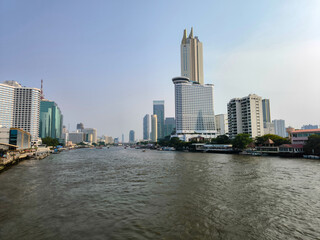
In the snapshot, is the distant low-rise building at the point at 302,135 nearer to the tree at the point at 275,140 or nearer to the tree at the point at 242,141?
the tree at the point at 275,140

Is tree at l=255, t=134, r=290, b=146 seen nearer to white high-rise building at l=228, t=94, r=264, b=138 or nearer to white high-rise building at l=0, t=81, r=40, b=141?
white high-rise building at l=228, t=94, r=264, b=138

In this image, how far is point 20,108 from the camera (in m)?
172

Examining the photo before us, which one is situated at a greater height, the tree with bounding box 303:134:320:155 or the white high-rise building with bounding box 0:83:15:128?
the white high-rise building with bounding box 0:83:15:128

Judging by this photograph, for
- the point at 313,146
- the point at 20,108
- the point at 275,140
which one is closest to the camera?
the point at 313,146

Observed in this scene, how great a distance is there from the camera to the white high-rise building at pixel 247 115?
12800cm

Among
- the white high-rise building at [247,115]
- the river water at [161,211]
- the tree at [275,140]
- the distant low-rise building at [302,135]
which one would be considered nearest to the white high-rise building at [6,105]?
the river water at [161,211]

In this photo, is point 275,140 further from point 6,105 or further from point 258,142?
point 6,105

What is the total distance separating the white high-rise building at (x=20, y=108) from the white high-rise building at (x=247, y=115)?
6430 inches

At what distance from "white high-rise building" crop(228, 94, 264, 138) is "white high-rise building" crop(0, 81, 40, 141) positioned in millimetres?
163334

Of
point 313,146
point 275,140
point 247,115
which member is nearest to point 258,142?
point 275,140

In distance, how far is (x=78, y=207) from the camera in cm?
1833

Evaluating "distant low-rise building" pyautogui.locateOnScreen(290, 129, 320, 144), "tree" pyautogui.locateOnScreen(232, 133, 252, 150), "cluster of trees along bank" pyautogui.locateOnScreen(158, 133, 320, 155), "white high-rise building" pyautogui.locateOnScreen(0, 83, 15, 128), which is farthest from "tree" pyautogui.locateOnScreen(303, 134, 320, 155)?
"white high-rise building" pyautogui.locateOnScreen(0, 83, 15, 128)

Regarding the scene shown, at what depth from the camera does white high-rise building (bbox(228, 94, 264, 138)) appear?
420 feet

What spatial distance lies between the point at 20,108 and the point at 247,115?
188021 mm
